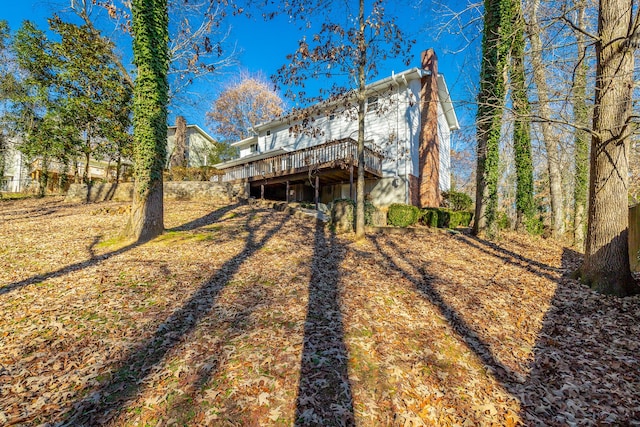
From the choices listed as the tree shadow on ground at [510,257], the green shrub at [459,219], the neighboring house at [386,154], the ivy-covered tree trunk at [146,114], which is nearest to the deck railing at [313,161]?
the neighboring house at [386,154]

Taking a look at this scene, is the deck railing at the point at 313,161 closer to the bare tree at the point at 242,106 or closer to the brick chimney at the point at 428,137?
the brick chimney at the point at 428,137

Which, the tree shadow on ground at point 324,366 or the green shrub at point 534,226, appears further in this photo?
the green shrub at point 534,226

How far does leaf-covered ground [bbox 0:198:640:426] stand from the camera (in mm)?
2695

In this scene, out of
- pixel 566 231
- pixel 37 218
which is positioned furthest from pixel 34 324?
pixel 566 231

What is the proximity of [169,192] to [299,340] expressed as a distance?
13.1 metres

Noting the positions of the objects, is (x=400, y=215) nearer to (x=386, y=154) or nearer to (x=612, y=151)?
(x=386, y=154)

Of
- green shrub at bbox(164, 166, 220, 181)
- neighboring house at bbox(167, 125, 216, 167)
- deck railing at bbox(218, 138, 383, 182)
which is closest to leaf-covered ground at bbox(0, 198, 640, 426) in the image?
deck railing at bbox(218, 138, 383, 182)

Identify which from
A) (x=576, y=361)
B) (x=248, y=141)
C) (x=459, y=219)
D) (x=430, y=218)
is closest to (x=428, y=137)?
(x=459, y=219)

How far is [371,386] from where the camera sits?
2971mm

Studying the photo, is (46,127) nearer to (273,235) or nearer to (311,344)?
(273,235)

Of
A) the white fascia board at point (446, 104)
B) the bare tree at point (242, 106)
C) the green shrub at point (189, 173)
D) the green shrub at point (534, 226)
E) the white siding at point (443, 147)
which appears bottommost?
the green shrub at point (534, 226)

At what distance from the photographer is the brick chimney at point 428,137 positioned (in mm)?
16188

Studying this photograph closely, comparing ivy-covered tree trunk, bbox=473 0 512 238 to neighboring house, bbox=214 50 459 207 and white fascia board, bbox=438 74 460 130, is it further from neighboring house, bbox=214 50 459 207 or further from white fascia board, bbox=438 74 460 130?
white fascia board, bbox=438 74 460 130

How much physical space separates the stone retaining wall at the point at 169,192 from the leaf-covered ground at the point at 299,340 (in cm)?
755
